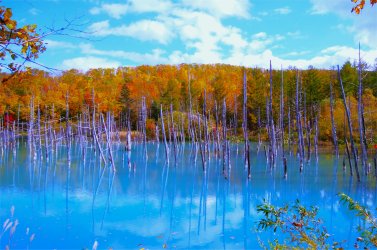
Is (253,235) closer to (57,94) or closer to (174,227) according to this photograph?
(174,227)

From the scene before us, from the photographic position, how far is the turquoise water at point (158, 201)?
881cm

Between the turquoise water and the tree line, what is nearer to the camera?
the turquoise water

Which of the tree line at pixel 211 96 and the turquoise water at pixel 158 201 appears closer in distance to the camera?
the turquoise water at pixel 158 201

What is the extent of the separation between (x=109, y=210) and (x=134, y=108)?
3327 centimetres

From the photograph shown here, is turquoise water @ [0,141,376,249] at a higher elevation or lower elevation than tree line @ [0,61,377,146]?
lower

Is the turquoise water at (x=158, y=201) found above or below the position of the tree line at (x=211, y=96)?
below

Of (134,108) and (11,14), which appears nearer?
(11,14)

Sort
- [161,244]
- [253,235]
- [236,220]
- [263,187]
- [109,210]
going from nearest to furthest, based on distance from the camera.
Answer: [161,244], [253,235], [236,220], [109,210], [263,187]

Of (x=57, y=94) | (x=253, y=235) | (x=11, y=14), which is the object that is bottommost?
(x=253, y=235)

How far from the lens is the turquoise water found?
881 cm

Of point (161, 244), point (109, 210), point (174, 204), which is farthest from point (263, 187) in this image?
point (161, 244)

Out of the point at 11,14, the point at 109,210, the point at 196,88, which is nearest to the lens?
the point at 11,14

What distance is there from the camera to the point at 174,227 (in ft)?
32.0

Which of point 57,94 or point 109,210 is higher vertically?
point 57,94
